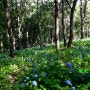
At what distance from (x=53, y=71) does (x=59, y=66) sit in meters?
0.35

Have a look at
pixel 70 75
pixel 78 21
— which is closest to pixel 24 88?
pixel 70 75

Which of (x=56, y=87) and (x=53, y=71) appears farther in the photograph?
(x=53, y=71)

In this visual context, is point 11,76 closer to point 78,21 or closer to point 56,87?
point 56,87

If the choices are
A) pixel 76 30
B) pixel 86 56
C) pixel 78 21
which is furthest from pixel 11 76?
pixel 76 30

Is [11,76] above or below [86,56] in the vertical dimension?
below

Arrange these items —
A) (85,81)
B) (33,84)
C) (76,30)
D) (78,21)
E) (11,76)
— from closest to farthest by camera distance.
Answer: (33,84) < (85,81) < (11,76) < (78,21) < (76,30)

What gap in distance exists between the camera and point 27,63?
12.8 metres

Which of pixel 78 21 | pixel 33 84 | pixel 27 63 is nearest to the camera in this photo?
pixel 33 84

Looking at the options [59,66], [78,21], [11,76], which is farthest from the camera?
[78,21]

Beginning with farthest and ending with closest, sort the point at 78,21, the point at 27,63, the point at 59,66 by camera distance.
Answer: the point at 78,21 → the point at 27,63 → the point at 59,66

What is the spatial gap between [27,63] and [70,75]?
22.3ft

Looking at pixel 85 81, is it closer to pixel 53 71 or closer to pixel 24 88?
pixel 53 71

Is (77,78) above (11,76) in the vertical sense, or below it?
above

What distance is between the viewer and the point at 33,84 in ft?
17.6
